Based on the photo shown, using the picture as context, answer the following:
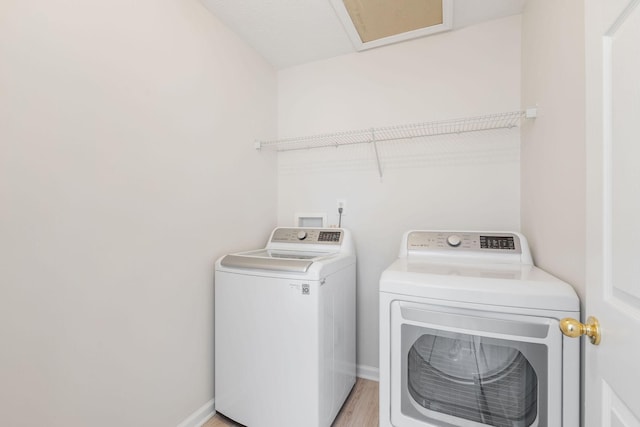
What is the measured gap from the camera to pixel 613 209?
560mm

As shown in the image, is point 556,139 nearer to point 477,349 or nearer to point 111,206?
point 477,349

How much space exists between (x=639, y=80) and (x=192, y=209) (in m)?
1.66

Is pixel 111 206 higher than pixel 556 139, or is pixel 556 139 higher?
pixel 556 139

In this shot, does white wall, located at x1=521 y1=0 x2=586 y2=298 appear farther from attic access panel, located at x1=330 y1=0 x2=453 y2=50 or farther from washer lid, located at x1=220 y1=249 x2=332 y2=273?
washer lid, located at x1=220 y1=249 x2=332 y2=273

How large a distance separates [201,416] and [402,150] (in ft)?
6.85

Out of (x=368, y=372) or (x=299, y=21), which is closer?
(x=299, y=21)

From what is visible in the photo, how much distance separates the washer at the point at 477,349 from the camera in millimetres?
884

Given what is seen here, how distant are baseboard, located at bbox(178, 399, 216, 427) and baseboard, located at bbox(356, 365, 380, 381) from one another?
1.00 meters

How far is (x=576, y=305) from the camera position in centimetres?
86

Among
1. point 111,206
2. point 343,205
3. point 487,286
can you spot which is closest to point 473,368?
point 487,286

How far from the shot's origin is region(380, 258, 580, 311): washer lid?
89 cm

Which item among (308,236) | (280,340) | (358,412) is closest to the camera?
(280,340)

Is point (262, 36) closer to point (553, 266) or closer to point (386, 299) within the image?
point (386, 299)

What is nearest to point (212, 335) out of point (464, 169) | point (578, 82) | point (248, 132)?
point (248, 132)
